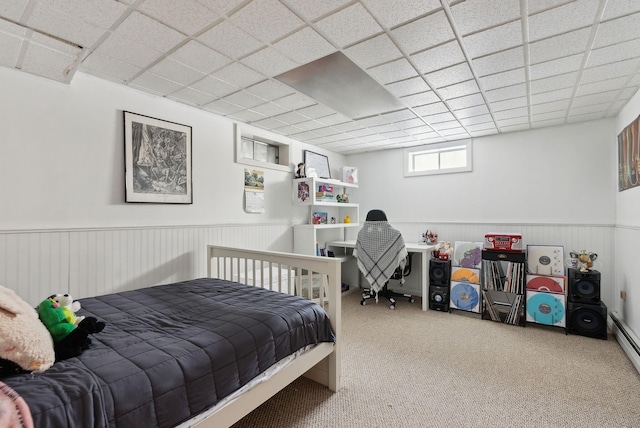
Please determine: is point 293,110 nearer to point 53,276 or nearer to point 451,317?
point 53,276

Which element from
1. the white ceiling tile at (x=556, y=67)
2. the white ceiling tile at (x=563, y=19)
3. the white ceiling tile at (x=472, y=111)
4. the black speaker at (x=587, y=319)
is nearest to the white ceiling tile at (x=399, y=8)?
the white ceiling tile at (x=563, y=19)

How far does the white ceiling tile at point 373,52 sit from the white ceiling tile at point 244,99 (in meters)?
1.07

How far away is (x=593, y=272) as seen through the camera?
9.35 ft

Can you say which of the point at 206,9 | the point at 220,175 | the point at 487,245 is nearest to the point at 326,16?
the point at 206,9

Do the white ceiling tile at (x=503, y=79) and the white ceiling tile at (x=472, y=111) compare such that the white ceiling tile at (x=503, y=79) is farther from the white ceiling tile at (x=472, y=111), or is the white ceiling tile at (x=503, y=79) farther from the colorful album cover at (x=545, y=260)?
the colorful album cover at (x=545, y=260)

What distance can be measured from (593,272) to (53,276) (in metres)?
4.57

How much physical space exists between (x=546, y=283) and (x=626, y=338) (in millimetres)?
707

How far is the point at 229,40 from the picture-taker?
186 centimetres

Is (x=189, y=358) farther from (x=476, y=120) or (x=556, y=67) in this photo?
(x=476, y=120)

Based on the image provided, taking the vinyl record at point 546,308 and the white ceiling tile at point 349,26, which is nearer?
the white ceiling tile at point 349,26

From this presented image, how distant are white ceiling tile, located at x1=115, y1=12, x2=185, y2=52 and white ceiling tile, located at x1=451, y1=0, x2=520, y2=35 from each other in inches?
63.6

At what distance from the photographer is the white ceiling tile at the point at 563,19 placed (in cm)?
153

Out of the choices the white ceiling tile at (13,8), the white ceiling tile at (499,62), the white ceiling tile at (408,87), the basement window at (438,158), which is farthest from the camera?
the basement window at (438,158)

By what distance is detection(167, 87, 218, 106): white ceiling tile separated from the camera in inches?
103
